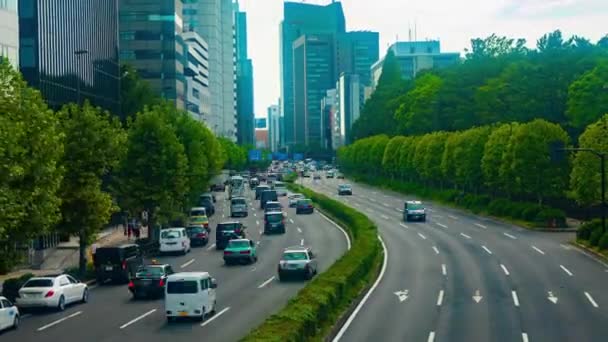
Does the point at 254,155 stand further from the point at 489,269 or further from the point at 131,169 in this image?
the point at 489,269

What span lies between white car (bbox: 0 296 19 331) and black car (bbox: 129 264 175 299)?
7.31 metres

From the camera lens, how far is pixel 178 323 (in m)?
31.1

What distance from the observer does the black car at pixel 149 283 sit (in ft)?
123

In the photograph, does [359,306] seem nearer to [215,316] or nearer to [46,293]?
[215,316]

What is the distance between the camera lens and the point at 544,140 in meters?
71.4

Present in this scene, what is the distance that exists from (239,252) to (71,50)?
95.5 feet

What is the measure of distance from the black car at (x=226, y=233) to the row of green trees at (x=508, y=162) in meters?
22.1

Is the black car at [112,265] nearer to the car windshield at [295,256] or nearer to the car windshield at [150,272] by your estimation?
the car windshield at [150,272]

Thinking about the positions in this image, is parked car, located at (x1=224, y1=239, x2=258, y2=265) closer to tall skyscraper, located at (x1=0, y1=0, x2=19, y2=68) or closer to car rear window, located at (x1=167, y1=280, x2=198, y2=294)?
tall skyscraper, located at (x1=0, y1=0, x2=19, y2=68)

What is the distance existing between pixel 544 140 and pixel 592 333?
149 feet

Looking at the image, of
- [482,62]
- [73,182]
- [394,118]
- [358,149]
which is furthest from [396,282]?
[358,149]

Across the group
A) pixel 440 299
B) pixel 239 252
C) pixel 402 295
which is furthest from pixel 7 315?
pixel 239 252

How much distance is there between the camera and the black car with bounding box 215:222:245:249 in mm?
59750

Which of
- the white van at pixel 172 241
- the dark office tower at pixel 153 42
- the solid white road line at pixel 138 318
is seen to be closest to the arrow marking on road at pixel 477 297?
the solid white road line at pixel 138 318
